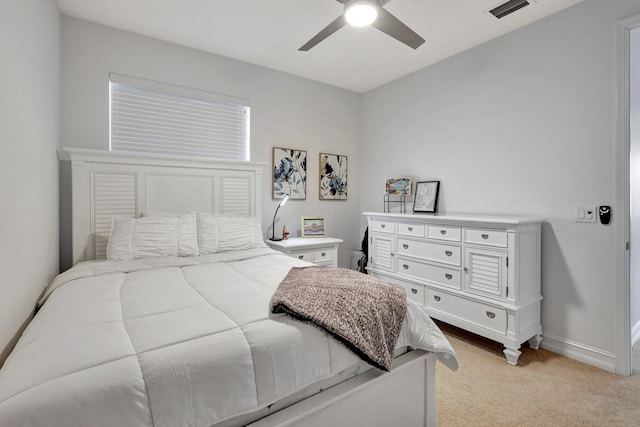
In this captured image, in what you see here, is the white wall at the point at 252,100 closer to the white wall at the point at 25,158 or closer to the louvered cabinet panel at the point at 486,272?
the white wall at the point at 25,158

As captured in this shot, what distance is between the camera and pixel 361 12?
6.19 feet

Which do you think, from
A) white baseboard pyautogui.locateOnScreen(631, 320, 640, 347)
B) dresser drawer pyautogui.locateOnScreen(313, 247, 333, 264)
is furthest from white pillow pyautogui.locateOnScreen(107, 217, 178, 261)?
white baseboard pyautogui.locateOnScreen(631, 320, 640, 347)

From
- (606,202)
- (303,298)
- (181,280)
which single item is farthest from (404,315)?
(606,202)

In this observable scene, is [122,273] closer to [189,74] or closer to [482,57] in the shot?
[189,74]

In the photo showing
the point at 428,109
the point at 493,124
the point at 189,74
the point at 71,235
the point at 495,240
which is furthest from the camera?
the point at 428,109

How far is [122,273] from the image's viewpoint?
1858mm

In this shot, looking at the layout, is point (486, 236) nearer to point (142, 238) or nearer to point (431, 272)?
point (431, 272)

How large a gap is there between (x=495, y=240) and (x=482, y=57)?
1769 millimetres

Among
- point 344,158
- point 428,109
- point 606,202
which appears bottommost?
point 606,202

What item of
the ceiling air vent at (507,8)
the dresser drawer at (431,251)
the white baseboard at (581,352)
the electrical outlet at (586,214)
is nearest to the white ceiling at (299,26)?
the ceiling air vent at (507,8)

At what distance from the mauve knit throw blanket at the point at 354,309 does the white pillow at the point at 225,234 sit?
3.86 feet

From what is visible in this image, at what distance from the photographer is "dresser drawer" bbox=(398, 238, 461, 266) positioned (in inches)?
104

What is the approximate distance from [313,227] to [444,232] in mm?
1522

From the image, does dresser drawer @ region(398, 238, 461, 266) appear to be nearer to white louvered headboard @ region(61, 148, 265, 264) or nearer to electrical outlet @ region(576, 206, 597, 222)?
electrical outlet @ region(576, 206, 597, 222)
